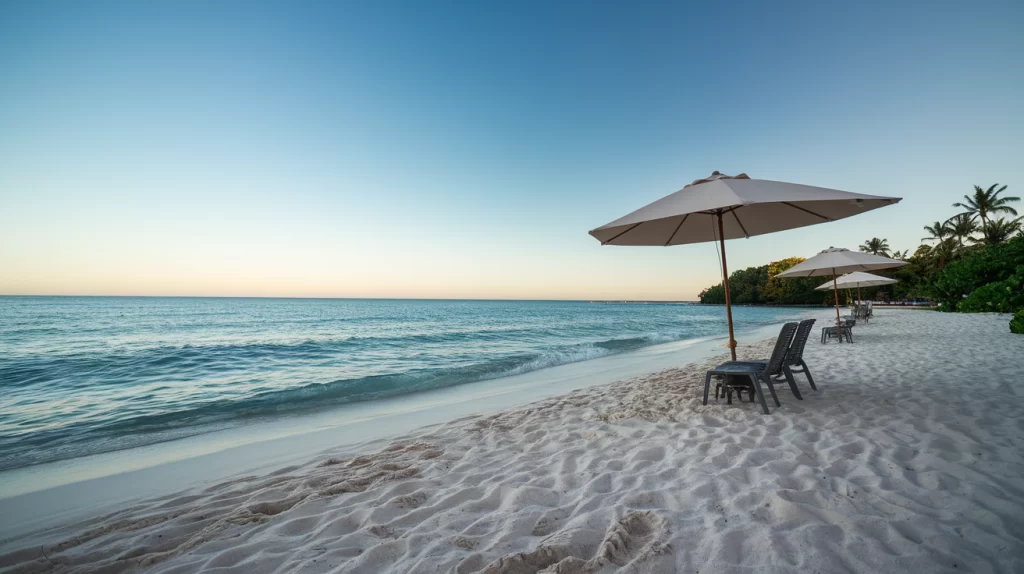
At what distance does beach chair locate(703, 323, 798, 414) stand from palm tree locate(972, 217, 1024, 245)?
48.7m

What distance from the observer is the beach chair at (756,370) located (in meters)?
4.42

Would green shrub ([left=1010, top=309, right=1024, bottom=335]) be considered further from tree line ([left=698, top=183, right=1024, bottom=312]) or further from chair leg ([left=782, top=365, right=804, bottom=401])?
chair leg ([left=782, top=365, right=804, bottom=401])

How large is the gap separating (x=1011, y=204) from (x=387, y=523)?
58.6 meters

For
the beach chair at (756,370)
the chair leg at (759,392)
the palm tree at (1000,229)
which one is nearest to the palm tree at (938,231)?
the palm tree at (1000,229)

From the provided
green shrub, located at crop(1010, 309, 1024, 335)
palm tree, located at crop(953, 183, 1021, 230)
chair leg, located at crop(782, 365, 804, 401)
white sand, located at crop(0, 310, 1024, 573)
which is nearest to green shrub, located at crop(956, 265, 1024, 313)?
green shrub, located at crop(1010, 309, 1024, 335)

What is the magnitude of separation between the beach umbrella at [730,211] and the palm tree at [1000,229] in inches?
1897

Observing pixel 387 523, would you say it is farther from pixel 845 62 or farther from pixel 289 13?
pixel 845 62

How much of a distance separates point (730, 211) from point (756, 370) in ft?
6.80

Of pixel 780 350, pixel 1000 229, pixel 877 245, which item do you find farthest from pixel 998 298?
pixel 877 245

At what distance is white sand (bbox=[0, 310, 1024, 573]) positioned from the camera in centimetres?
185

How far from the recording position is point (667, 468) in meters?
2.96

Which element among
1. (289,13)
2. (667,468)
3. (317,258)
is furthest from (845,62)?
(317,258)

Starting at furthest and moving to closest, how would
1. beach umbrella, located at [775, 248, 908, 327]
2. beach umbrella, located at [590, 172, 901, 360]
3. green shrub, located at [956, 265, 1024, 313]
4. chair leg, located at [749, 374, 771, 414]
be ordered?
green shrub, located at [956, 265, 1024, 313]
beach umbrella, located at [775, 248, 908, 327]
chair leg, located at [749, 374, 771, 414]
beach umbrella, located at [590, 172, 901, 360]

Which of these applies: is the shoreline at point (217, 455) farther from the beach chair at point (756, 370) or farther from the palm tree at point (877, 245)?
the palm tree at point (877, 245)
